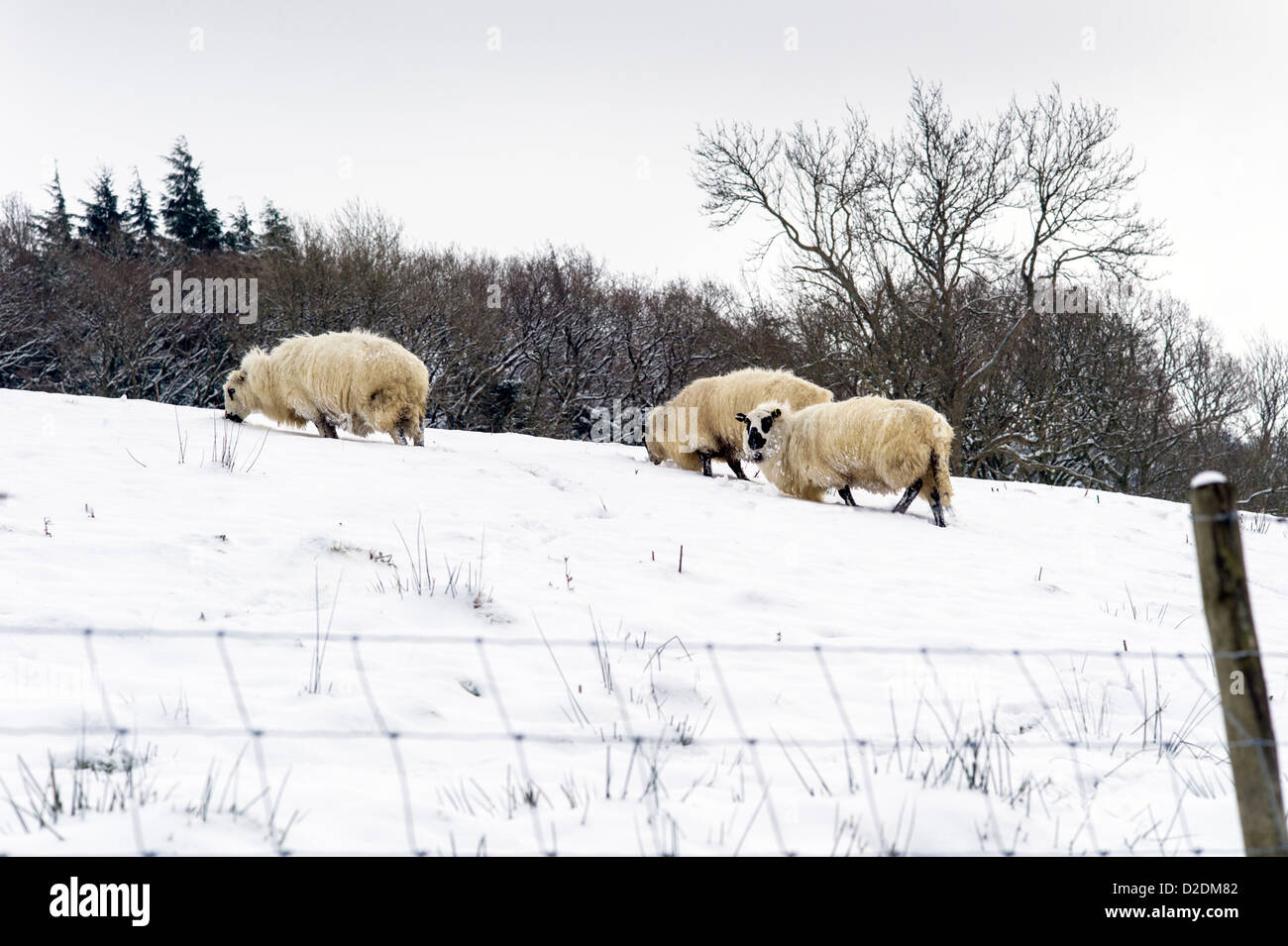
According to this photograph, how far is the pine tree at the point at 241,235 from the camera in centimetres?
3800

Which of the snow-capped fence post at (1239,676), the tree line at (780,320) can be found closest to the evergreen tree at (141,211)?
the tree line at (780,320)

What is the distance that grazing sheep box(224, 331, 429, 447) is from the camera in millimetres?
10945

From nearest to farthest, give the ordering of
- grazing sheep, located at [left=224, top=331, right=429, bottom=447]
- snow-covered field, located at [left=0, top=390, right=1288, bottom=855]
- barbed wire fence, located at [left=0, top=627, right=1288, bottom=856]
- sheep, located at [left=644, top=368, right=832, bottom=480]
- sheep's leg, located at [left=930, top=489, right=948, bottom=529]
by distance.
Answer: barbed wire fence, located at [left=0, top=627, right=1288, bottom=856]
snow-covered field, located at [left=0, top=390, right=1288, bottom=855]
sheep's leg, located at [left=930, top=489, right=948, bottom=529]
grazing sheep, located at [left=224, top=331, right=429, bottom=447]
sheep, located at [left=644, top=368, right=832, bottom=480]

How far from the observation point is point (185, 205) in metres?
37.1

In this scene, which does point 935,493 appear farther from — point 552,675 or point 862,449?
point 552,675

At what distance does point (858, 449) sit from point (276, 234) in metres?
27.4

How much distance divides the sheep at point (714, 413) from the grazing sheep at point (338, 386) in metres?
3.31

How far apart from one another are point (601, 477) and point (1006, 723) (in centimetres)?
644

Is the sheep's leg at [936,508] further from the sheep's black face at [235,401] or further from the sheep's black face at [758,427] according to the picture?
the sheep's black face at [235,401]

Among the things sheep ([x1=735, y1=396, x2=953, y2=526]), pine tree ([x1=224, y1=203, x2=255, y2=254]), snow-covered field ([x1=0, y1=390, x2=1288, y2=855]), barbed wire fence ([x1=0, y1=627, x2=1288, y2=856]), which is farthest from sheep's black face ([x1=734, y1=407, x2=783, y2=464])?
pine tree ([x1=224, y1=203, x2=255, y2=254])

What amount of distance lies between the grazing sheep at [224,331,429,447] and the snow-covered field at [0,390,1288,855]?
2.19 metres

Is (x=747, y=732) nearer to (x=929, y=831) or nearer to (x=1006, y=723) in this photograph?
(x=929, y=831)

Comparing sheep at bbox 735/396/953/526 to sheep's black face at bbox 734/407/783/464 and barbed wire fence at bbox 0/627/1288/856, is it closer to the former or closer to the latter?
sheep's black face at bbox 734/407/783/464
